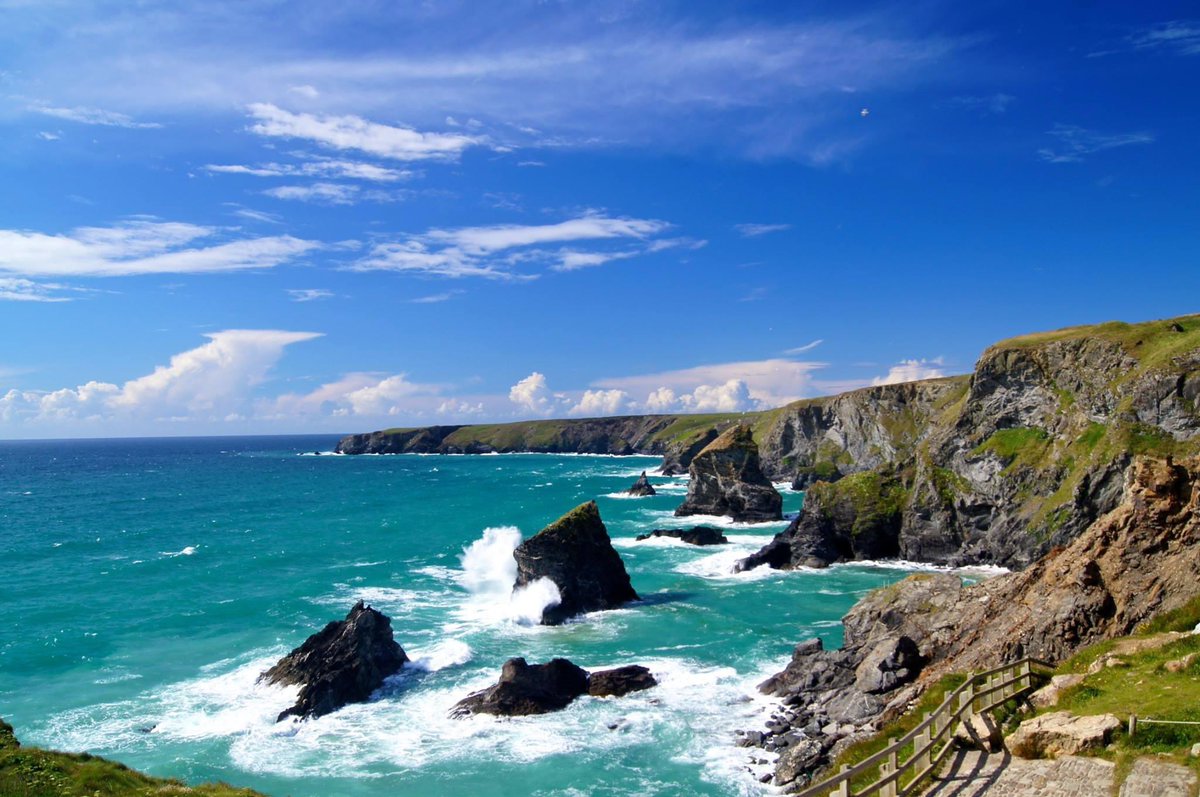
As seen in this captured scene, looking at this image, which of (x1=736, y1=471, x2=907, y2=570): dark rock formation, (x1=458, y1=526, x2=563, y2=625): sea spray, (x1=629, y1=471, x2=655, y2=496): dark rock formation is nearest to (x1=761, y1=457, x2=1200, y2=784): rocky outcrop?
(x1=458, y1=526, x2=563, y2=625): sea spray

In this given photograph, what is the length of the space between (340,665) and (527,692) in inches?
437

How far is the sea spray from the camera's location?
54.0m

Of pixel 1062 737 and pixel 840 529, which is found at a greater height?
pixel 1062 737


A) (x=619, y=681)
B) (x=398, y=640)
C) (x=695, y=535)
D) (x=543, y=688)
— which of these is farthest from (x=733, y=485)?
(x=543, y=688)

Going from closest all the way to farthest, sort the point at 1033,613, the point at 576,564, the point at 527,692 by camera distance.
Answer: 1. the point at 1033,613
2. the point at 527,692
3. the point at 576,564

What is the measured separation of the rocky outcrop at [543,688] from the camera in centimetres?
3619

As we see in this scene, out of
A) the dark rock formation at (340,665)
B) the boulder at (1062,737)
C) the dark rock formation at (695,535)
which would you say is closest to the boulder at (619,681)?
the dark rock formation at (340,665)

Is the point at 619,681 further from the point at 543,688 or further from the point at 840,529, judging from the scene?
the point at 840,529

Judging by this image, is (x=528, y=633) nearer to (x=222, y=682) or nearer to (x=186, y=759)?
(x=222, y=682)

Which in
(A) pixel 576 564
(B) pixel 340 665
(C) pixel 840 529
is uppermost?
(A) pixel 576 564

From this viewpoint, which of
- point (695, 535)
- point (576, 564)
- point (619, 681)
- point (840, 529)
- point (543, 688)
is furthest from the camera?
point (695, 535)

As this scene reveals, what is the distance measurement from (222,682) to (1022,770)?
4168cm

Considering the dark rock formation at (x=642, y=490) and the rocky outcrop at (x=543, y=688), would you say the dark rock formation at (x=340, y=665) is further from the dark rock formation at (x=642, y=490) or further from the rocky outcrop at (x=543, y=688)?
the dark rock formation at (x=642, y=490)

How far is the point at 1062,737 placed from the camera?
50.3ft
